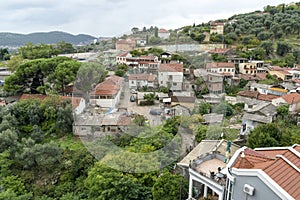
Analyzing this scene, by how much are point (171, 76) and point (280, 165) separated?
1.41m

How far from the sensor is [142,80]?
9.71ft

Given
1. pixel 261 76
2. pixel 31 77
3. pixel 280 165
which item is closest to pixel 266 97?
pixel 261 76

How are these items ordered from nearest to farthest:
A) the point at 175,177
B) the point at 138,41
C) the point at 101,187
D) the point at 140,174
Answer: the point at 138,41 → the point at 175,177 → the point at 101,187 → the point at 140,174

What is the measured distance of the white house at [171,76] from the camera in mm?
2770

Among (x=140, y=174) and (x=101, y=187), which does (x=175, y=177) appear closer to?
(x=140, y=174)

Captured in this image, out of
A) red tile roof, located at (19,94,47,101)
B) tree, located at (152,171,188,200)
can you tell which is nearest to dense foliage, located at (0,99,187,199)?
tree, located at (152,171,188,200)

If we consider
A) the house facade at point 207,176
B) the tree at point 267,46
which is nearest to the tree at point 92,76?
the house facade at point 207,176

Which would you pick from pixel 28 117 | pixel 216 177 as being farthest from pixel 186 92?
pixel 28 117

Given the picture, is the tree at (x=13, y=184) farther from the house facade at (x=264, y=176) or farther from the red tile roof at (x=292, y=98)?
the red tile roof at (x=292, y=98)

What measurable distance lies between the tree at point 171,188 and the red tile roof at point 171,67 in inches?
58.2

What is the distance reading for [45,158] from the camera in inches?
190

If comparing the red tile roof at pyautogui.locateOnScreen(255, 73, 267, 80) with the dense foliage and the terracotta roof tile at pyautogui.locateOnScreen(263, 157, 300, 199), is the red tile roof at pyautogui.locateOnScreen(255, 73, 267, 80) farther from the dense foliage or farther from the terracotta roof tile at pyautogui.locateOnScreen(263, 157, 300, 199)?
the terracotta roof tile at pyautogui.locateOnScreen(263, 157, 300, 199)

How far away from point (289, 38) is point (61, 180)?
1612cm

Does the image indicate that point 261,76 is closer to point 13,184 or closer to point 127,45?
point 127,45
